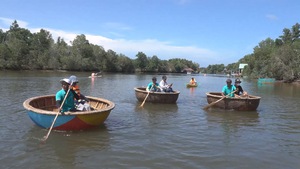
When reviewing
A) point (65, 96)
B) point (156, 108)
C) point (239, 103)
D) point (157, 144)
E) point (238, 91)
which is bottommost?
point (157, 144)

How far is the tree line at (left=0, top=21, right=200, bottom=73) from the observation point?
71.1 meters

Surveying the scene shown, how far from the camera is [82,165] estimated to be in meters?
6.44

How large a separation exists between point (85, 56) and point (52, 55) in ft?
37.9

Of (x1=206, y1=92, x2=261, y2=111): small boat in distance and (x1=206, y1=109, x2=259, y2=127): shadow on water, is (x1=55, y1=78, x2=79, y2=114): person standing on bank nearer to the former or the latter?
(x1=206, y1=109, x2=259, y2=127): shadow on water

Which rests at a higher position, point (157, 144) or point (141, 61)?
point (141, 61)

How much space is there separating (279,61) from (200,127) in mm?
52448

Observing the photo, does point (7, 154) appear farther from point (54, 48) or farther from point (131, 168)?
point (54, 48)

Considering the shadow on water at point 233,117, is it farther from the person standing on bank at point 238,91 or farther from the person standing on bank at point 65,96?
the person standing on bank at point 65,96

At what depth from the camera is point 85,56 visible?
88.9m

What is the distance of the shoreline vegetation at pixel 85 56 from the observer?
5784cm

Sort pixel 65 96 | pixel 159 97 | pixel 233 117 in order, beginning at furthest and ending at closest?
pixel 159 97 → pixel 233 117 → pixel 65 96

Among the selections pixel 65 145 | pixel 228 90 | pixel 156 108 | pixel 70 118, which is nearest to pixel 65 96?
pixel 70 118

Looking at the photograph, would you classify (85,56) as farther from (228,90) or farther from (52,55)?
(228,90)

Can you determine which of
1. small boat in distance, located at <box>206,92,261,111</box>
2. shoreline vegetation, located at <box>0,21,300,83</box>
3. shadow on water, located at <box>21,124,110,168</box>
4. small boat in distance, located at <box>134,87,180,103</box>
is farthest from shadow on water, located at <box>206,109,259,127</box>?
shoreline vegetation, located at <box>0,21,300,83</box>
